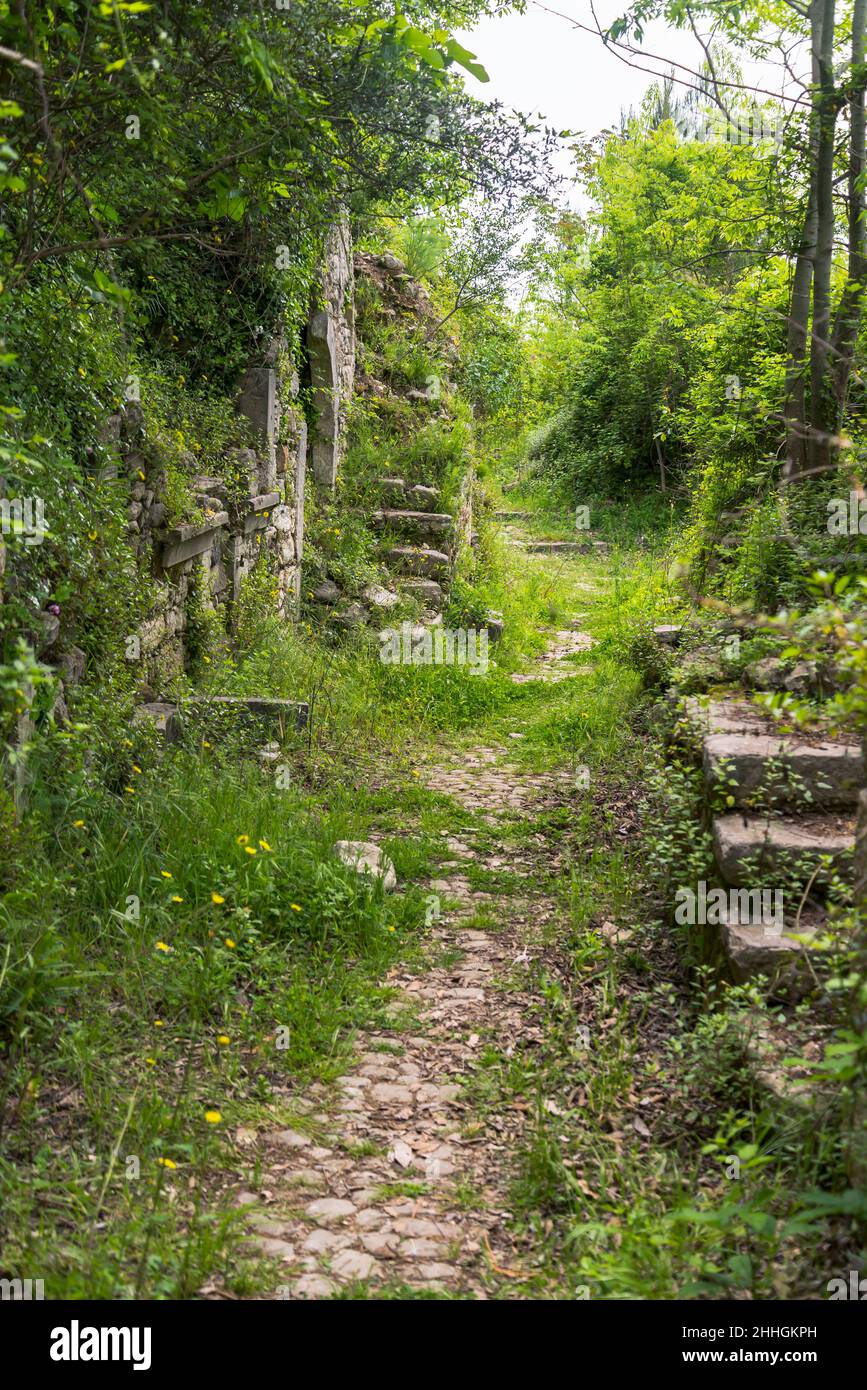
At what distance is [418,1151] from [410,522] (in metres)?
7.87

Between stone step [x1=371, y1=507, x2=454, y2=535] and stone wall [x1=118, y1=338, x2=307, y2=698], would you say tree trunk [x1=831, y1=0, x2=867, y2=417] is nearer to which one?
stone wall [x1=118, y1=338, x2=307, y2=698]

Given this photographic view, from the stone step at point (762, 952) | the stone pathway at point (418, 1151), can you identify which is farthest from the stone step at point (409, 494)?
the stone step at point (762, 952)

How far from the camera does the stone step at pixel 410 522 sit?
1038 cm

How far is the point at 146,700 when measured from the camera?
556 cm

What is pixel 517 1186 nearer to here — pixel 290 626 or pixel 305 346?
pixel 290 626

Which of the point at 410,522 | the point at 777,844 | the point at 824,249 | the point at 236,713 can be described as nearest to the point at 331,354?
the point at 410,522

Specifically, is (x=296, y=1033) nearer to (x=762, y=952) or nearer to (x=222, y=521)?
(x=762, y=952)

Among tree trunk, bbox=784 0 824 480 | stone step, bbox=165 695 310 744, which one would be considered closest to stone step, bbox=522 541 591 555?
tree trunk, bbox=784 0 824 480

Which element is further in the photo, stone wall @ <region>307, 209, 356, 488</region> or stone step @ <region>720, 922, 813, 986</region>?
stone wall @ <region>307, 209, 356, 488</region>

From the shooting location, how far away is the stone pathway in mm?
2674

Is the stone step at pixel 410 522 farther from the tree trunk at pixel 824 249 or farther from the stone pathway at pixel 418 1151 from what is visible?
the stone pathway at pixel 418 1151

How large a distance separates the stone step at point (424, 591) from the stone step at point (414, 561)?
0.21 meters

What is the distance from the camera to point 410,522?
10.4m
